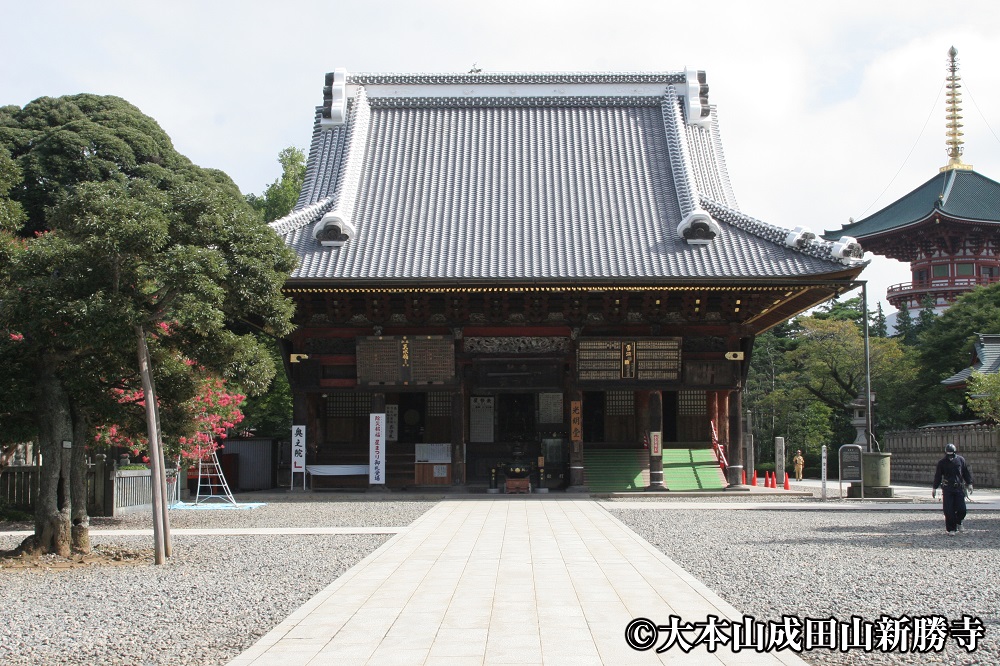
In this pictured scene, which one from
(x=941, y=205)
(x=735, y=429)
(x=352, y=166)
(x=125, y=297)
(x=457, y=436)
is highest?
(x=941, y=205)

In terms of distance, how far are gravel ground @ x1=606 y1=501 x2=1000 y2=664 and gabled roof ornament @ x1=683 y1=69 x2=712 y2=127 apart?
1620 centimetres

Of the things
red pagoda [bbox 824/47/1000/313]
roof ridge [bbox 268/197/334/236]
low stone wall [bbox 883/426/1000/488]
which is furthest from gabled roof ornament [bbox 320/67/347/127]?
red pagoda [bbox 824/47/1000/313]

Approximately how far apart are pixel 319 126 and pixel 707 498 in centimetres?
1734

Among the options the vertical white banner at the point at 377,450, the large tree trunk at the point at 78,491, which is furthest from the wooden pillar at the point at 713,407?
the large tree trunk at the point at 78,491

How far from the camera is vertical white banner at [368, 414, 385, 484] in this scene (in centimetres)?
2372

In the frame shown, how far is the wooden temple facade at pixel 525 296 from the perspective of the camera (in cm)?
2277

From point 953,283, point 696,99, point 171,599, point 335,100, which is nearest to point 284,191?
point 335,100

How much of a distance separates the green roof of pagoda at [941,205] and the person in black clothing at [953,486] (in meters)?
45.9

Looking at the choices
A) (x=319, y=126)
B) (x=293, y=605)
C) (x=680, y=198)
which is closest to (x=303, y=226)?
(x=319, y=126)

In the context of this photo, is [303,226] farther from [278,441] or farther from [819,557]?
Result: [819,557]

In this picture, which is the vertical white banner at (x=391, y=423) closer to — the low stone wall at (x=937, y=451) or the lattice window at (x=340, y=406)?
the lattice window at (x=340, y=406)

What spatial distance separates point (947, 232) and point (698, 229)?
40685 mm

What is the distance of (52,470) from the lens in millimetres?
12070

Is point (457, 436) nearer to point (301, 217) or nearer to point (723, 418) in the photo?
point (301, 217)
